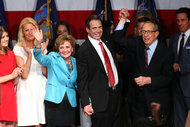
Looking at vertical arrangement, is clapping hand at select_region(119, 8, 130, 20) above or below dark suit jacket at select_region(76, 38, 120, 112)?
above

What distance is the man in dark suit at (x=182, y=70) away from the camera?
4016 mm

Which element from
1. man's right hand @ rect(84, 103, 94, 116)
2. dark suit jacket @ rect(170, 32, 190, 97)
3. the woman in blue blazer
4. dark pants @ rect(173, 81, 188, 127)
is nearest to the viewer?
man's right hand @ rect(84, 103, 94, 116)

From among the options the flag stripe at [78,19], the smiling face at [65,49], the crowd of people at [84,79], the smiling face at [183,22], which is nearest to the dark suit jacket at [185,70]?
the smiling face at [183,22]

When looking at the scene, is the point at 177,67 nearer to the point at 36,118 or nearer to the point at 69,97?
the point at 69,97

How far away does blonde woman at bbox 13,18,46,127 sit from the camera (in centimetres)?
357

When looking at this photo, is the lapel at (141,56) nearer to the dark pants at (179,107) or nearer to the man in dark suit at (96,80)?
the man in dark suit at (96,80)

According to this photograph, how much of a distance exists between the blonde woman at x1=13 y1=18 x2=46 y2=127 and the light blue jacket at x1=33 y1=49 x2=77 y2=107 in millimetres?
201

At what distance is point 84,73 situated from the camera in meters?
3.41

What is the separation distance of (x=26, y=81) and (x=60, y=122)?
0.67 m

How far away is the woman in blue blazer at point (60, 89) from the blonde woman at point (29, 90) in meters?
0.17

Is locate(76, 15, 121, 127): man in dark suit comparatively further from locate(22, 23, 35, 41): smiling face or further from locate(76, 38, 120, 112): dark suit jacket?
locate(22, 23, 35, 41): smiling face

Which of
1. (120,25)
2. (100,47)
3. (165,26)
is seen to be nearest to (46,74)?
(100,47)

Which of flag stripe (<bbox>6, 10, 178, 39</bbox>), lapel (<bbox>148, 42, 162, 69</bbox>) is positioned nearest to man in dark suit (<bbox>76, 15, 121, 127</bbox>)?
lapel (<bbox>148, 42, 162, 69</bbox>)

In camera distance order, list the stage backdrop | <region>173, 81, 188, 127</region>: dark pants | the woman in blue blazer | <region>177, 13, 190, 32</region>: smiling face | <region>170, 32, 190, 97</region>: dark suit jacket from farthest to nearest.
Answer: the stage backdrop → <region>177, 13, 190, 32</region>: smiling face → <region>173, 81, 188, 127</region>: dark pants → <region>170, 32, 190, 97</region>: dark suit jacket → the woman in blue blazer
